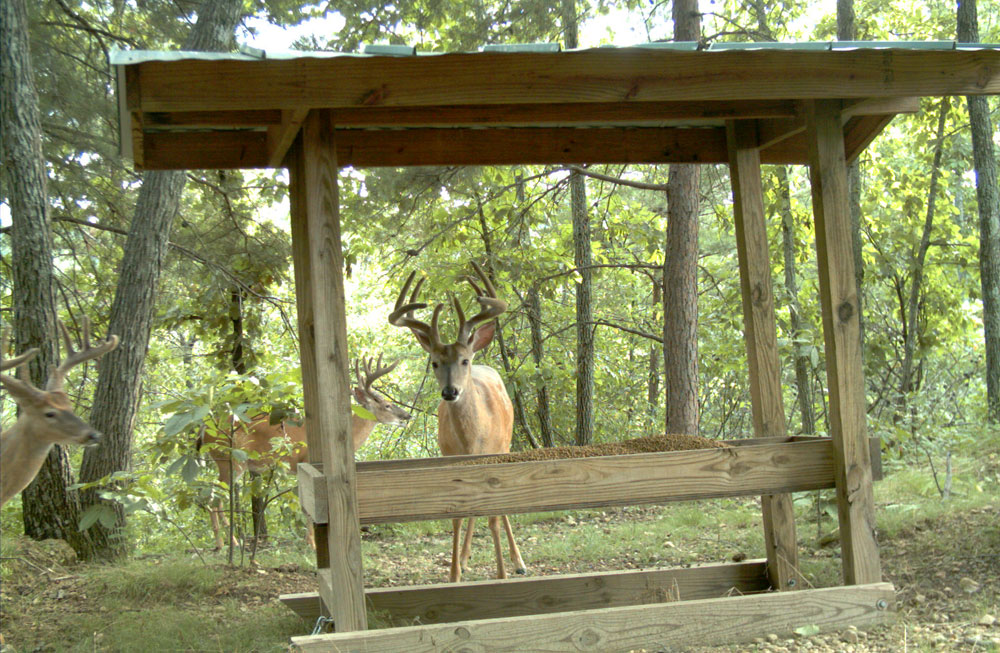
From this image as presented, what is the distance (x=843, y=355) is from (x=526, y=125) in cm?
205

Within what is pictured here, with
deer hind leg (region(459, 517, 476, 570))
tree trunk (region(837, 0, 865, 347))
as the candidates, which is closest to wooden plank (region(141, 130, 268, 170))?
deer hind leg (region(459, 517, 476, 570))

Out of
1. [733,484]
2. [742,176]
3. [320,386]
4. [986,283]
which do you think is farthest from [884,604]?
[986,283]

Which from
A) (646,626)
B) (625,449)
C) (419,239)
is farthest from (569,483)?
(419,239)

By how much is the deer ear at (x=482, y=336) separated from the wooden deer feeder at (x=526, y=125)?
6.22ft

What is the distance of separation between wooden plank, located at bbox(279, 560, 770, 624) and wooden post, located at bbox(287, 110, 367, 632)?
0.78 m

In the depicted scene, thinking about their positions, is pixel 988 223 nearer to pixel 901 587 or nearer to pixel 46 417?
pixel 901 587

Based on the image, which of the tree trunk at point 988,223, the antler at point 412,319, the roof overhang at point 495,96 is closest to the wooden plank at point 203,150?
the roof overhang at point 495,96

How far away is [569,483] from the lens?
4246 millimetres

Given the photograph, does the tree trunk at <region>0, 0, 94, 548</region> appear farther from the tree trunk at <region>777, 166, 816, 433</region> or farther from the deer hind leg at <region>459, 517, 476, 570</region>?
the tree trunk at <region>777, 166, 816, 433</region>

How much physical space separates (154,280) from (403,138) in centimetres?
299

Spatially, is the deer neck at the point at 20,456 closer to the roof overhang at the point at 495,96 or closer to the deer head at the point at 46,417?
the deer head at the point at 46,417

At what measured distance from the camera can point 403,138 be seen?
5.14 m

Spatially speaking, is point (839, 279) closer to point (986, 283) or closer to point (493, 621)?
point (493, 621)

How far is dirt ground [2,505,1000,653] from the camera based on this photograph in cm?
415
